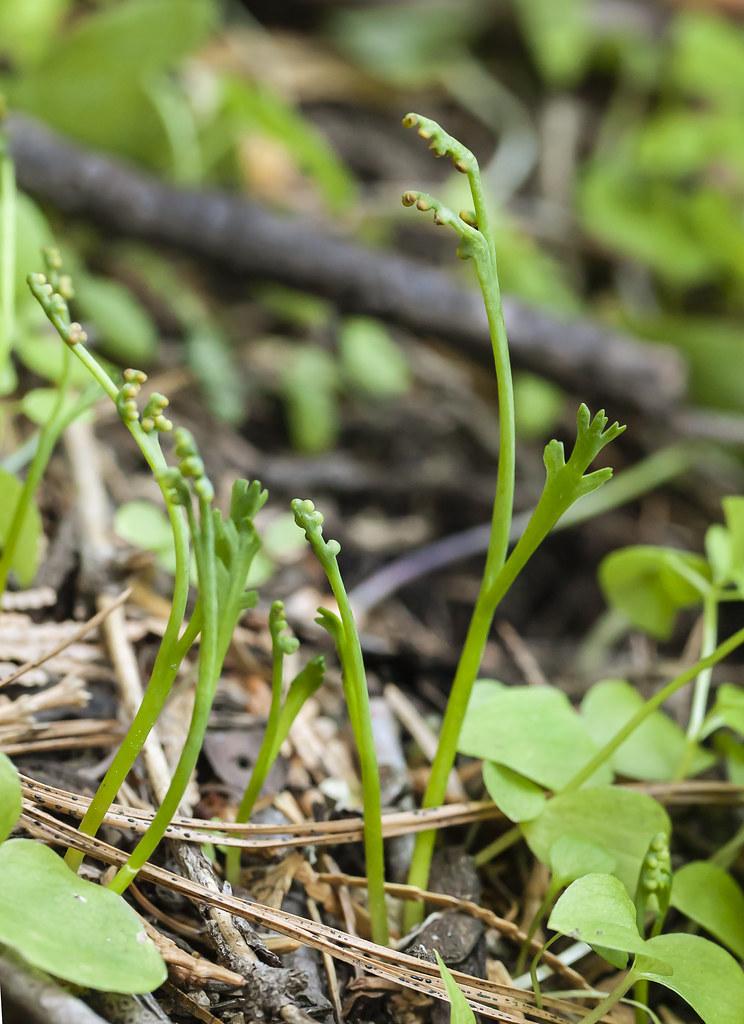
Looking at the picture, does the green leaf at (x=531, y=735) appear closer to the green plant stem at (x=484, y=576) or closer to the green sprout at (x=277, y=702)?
the green plant stem at (x=484, y=576)

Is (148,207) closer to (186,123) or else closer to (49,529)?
(186,123)

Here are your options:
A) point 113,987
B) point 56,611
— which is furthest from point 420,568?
point 113,987

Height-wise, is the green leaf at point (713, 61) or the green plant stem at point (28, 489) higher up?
the green leaf at point (713, 61)

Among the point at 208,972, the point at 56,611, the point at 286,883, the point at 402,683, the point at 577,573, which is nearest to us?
the point at 208,972

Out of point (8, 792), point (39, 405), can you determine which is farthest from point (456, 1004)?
point (39, 405)

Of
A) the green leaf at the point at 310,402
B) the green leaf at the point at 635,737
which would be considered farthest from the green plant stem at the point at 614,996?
the green leaf at the point at 310,402

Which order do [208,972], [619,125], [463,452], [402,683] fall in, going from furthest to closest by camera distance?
1. [619,125]
2. [463,452]
3. [402,683]
4. [208,972]

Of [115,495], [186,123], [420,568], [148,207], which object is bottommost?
[420,568]
